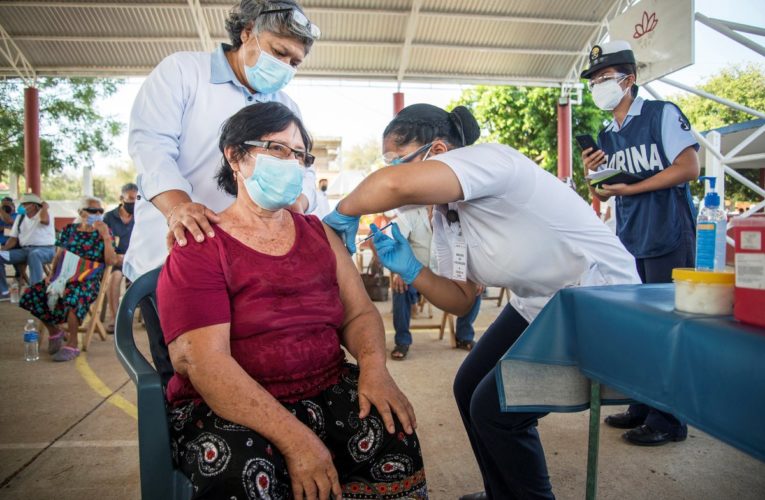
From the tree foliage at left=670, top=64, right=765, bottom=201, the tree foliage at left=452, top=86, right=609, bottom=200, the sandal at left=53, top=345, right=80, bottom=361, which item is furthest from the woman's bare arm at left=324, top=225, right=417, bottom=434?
the tree foliage at left=670, top=64, right=765, bottom=201

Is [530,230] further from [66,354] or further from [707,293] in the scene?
[66,354]

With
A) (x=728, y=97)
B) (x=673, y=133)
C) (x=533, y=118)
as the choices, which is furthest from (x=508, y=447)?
(x=728, y=97)

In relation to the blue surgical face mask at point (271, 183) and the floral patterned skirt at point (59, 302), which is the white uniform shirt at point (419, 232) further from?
the blue surgical face mask at point (271, 183)

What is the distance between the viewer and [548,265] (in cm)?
171

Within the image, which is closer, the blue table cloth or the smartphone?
the blue table cloth

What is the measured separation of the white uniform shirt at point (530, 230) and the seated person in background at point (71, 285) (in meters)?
4.27

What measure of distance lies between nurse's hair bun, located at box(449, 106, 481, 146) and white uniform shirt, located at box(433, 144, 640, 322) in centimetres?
30

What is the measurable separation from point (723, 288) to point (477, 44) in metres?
10.3

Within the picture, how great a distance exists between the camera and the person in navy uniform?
2.66m

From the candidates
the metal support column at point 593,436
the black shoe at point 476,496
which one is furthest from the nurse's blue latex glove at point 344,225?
the black shoe at point 476,496

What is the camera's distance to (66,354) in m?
4.61

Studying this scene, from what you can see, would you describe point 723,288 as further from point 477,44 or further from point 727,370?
point 477,44

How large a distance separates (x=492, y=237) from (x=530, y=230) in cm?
13

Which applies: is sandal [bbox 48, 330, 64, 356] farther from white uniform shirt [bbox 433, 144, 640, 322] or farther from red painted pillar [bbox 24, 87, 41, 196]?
red painted pillar [bbox 24, 87, 41, 196]
